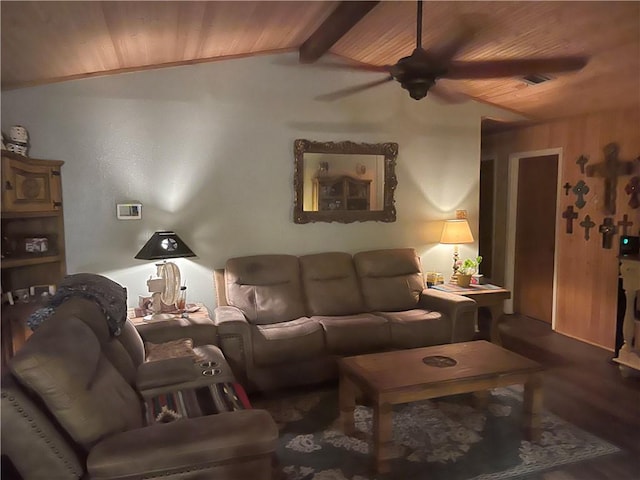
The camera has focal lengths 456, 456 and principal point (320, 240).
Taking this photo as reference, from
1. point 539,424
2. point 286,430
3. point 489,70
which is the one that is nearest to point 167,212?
point 286,430

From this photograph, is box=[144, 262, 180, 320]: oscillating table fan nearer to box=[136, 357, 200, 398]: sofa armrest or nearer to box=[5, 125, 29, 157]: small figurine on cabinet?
box=[136, 357, 200, 398]: sofa armrest

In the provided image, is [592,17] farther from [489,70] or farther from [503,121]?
[503,121]

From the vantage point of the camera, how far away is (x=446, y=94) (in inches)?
183

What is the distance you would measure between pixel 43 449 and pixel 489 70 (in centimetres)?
374

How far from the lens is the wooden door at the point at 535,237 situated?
5.12 metres

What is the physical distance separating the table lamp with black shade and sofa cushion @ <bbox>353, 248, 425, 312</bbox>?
159 centimetres

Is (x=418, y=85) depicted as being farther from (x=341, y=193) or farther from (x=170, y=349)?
(x=170, y=349)

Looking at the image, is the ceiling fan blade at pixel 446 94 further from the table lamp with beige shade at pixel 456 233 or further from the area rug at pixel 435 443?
the area rug at pixel 435 443

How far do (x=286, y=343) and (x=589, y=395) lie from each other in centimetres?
225

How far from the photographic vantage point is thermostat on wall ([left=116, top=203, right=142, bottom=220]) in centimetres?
375

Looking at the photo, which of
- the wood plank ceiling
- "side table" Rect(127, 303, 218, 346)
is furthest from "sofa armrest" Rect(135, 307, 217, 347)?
the wood plank ceiling

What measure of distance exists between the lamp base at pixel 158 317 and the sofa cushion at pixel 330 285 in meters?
1.16

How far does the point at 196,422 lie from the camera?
1.81m

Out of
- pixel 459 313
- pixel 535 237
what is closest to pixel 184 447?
pixel 459 313
